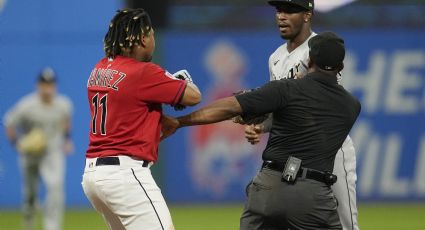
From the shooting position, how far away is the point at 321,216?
237 inches

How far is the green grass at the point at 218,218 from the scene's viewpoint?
13.0m

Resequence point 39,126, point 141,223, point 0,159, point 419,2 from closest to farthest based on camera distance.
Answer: point 141,223 → point 39,126 → point 0,159 → point 419,2

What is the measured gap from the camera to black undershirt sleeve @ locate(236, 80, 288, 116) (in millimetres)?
5898

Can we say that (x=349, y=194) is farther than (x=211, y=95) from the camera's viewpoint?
No

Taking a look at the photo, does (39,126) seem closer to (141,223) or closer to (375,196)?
(375,196)

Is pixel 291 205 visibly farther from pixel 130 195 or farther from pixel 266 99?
pixel 130 195

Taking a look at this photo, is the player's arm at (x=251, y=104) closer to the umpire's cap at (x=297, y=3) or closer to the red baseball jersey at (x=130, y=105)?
the red baseball jersey at (x=130, y=105)

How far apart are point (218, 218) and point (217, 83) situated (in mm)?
2720

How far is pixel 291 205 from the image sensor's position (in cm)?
598

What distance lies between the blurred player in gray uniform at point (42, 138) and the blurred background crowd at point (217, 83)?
1.80 m

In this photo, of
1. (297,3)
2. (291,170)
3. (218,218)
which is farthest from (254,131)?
(218,218)

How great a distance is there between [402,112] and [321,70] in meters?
10.1

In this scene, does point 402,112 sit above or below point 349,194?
below

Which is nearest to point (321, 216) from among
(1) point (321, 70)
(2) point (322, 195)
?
(2) point (322, 195)
